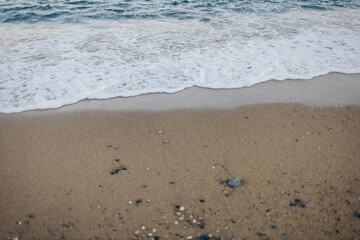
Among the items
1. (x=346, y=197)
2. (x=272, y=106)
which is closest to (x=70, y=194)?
(x=346, y=197)

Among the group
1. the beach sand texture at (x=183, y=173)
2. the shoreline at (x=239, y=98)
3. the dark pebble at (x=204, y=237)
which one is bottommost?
the dark pebble at (x=204, y=237)

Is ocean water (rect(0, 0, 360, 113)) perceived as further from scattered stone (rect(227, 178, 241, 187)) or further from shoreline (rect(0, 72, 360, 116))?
scattered stone (rect(227, 178, 241, 187))

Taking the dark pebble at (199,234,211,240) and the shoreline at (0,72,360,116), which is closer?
the dark pebble at (199,234,211,240)

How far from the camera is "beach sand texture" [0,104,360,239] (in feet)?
7.25

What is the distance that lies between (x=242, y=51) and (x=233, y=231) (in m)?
4.36

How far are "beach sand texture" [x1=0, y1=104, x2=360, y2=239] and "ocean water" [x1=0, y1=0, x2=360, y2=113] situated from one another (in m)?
0.90

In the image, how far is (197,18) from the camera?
324 inches

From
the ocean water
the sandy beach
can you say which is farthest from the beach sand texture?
the ocean water

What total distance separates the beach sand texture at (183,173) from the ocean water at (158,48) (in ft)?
2.94

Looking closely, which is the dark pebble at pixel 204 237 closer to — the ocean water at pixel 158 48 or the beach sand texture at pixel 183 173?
the beach sand texture at pixel 183 173

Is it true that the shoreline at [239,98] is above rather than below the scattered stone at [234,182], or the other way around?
above

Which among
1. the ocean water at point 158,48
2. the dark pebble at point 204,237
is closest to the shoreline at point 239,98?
Answer: the ocean water at point 158,48

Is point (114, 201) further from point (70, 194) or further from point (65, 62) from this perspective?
point (65, 62)

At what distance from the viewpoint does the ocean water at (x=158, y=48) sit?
4.49 meters
